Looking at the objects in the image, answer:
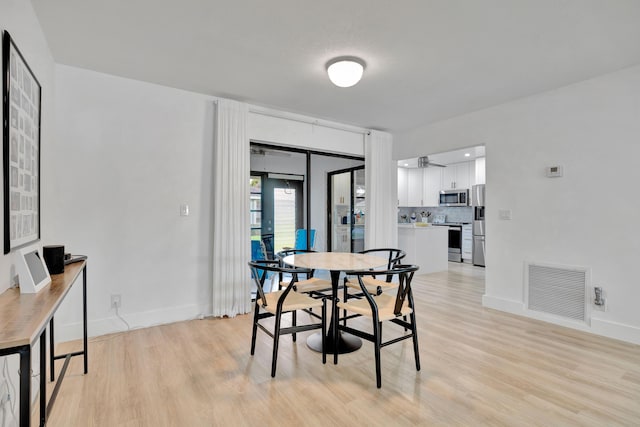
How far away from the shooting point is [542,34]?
242 cm

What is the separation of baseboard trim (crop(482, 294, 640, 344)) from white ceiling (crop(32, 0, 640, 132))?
2.37m

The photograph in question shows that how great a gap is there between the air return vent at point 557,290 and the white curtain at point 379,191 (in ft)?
6.63

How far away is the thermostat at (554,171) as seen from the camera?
135 inches

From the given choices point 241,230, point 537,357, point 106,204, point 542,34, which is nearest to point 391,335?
point 537,357

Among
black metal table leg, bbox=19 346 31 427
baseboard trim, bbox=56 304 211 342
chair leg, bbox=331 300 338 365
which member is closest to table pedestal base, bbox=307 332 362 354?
chair leg, bbox=331 300 338 365

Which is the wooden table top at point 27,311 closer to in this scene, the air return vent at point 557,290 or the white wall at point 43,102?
the white wall at point 43,102

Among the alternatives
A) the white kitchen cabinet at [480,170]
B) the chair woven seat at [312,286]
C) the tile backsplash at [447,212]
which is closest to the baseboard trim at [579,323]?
the chair woven seat at [312,286]

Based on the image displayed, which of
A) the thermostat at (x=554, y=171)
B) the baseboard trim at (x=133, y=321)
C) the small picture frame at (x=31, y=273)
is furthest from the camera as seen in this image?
the thermostat at (x=554, y=171)

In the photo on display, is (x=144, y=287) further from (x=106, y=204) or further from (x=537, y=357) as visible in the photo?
(x=537, y=357)

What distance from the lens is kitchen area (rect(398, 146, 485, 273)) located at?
618 cm

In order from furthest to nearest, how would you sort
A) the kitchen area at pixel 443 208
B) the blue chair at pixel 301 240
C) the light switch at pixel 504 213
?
the kitchen area at pixel 443 208 → the blue chair at pixel 301 240 → the light switch at pixel 504 213

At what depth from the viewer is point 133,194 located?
3246mm

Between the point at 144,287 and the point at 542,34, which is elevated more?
the point at 542,34

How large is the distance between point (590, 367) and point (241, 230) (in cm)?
334
